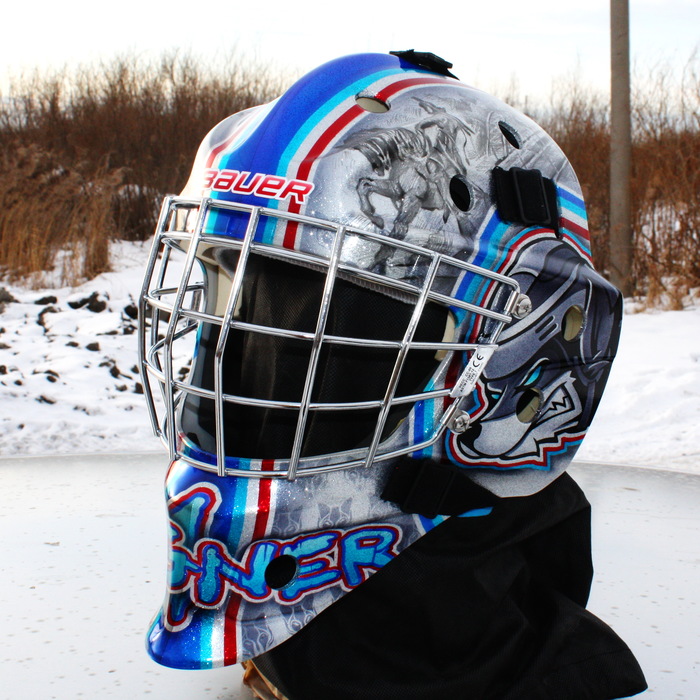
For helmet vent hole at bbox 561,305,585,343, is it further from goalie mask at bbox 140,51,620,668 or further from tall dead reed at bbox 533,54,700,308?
tall dead reed at bbox 533,54,700,308

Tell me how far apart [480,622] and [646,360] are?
8.18 ft

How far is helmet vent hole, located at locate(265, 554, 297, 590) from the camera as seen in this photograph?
2.80 feet

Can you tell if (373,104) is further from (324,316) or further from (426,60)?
(324,316)

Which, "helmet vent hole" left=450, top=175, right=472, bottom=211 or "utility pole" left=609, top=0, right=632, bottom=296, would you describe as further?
"utility pole" left=609, top=0, right=632, bottom=296

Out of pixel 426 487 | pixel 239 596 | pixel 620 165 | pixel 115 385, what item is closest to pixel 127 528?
pixel 239 596

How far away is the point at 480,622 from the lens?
863mm

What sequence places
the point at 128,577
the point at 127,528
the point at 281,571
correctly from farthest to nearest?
the point at 127,528, the point at 128,577, the point at 281,571

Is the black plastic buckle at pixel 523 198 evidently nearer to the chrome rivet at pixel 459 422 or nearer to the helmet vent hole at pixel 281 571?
the chrome rivet at pixel 459 422

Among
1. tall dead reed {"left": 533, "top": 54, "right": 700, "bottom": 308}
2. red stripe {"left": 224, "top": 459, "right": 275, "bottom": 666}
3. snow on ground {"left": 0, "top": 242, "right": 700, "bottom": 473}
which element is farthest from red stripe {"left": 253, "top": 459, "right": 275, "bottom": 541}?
tall dead reed {"left": 533, "top": 54, "right": 700, "bottom": 308}

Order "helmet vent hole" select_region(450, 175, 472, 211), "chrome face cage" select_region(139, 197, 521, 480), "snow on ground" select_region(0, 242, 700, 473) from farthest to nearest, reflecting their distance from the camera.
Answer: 1. "snow on ground" select_region(0, 242, 700, 473)
2. "helmet vent hole" select_region(450, 175, 472, 211)
3. "chrome face cage" select_region(139, 197, 521, 480)

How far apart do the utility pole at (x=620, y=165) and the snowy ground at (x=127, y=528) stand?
4.94 feet

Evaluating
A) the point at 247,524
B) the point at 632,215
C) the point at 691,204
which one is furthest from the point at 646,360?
the point at 247,524

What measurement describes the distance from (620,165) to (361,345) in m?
4.05

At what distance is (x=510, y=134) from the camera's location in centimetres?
94
